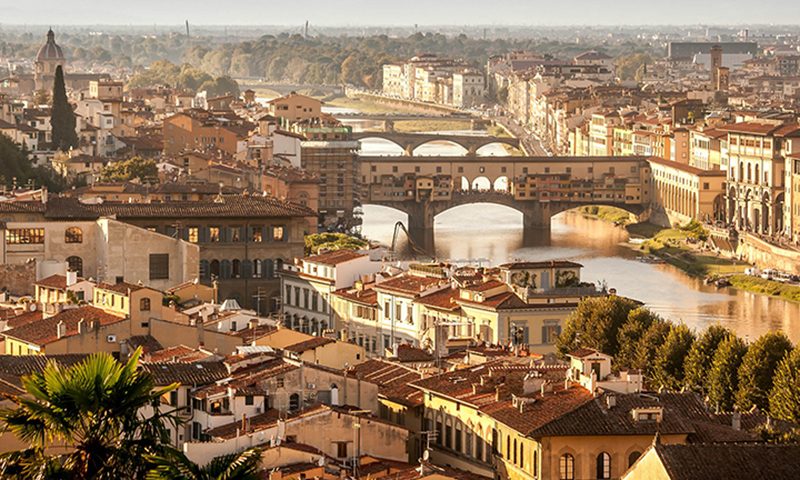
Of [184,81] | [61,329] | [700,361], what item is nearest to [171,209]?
[700,361]

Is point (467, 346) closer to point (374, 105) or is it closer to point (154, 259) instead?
point (154, 259)

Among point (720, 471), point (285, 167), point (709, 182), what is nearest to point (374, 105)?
point (709, 182)

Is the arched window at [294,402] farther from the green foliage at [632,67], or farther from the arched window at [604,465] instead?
the green foliage at [632,67]

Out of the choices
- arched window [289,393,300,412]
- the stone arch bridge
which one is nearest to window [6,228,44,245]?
arched window [289,393,300,412]

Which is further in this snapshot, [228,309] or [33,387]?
[228,309]

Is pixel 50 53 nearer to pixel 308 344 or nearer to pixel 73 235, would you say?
pixel 73 235

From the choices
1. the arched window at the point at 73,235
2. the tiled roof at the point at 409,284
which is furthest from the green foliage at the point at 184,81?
the tiled roof at the point at 409,284
